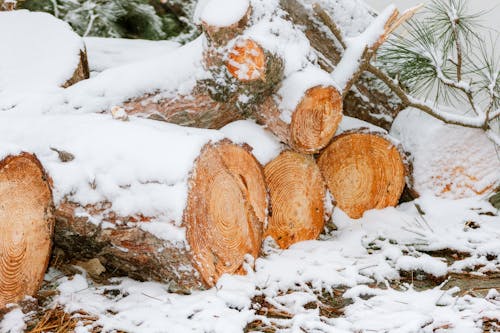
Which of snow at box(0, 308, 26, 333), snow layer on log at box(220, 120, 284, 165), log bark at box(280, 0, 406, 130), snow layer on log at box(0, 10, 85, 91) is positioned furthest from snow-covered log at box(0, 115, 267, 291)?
log bark at box(280, 0, 406, 130)

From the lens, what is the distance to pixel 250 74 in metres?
2.14

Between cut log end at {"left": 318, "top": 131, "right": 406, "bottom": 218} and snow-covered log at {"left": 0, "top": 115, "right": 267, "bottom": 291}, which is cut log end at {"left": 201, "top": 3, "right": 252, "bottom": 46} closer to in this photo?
snow-covered log at {"left": 0, "top": 115, "right": 267, "bottom": 291}

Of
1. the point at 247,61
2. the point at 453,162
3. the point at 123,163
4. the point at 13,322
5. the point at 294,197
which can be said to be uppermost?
the point at 247,61

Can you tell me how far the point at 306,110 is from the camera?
221 cm

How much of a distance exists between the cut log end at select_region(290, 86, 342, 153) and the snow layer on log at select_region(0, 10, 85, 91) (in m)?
0.98

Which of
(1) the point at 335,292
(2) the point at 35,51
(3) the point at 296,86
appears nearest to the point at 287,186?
(3) the point at 296,86

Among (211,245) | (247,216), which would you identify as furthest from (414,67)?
(211,245)

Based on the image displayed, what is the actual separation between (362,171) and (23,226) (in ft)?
4.58

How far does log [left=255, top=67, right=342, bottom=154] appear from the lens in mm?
2189

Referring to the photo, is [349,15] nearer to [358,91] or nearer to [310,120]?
[358,91]

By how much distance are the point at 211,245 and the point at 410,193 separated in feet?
3.87

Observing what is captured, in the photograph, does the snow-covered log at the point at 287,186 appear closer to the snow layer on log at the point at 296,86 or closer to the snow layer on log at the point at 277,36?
the snow layer on log at the point at 296,86

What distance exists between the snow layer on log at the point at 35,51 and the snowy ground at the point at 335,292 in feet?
2.73

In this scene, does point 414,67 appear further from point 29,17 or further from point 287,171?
point 29,17
